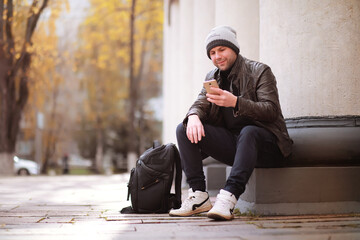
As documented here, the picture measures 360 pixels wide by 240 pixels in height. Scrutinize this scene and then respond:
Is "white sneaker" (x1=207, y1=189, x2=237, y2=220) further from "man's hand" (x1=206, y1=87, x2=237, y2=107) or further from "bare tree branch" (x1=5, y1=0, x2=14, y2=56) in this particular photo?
"bare tree branch" (x1=5, y1=0, x2=14, y2=56)

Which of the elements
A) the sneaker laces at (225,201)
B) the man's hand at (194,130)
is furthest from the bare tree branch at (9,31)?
the sneaker laces at (225,201)

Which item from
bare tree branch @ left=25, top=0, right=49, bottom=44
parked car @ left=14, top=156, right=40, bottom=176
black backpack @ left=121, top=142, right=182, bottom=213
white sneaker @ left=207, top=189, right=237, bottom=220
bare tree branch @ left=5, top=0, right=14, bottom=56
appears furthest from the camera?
parked car @ left=14, top=156, right=40, bottom=176

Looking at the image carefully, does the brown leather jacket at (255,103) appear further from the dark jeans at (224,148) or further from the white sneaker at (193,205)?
the white sneaker at (193,205)

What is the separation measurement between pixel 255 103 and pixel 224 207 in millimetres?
779

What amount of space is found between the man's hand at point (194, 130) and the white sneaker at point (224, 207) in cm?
48

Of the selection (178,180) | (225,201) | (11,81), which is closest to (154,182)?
(178,180)

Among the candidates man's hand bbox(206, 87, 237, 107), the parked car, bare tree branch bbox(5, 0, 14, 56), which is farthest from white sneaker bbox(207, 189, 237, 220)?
the parked car

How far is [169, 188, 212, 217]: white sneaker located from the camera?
4.20 metres

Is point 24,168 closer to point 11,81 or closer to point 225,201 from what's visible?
point 11,81

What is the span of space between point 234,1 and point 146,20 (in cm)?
2086

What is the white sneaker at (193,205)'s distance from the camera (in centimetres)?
420

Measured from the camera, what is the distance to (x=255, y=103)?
13.0 ft

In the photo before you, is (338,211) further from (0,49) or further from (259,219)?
(0,49)

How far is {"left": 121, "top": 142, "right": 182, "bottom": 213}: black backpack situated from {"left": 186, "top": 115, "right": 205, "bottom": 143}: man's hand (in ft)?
1.83
